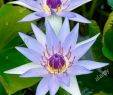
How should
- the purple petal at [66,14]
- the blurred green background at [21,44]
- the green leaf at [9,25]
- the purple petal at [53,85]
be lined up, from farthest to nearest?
the green leaf at [9,25]
the blurred green background at [21,44]
the purple petal at [66,14]
the purple petal at [53,85]

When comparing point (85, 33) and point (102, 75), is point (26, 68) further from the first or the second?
point (85, 33)

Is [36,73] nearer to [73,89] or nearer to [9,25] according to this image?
[73,89]

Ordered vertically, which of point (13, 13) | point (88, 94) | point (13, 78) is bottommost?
point (88, 94)

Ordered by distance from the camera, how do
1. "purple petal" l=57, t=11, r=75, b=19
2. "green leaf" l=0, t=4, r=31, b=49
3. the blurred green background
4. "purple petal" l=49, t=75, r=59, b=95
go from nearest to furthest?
"purple petal" l=49, t=75, r=59, b=95 < "purple petal" l=57, t=11, r=75, b=19 < the blurred green background < "green leaf" l=0, t=4, r=31, b=49

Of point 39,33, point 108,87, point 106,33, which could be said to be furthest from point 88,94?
point 39,33

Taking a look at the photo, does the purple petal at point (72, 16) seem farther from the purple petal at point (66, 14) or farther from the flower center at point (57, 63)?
the flower center at point (57, 63)

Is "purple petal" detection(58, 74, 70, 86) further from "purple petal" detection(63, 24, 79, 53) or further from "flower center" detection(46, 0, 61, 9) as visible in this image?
"flower center" detection(46, 0, 61, 9)

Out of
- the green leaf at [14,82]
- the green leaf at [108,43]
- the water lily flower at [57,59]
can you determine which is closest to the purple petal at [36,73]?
the water lily flower at [57,59]

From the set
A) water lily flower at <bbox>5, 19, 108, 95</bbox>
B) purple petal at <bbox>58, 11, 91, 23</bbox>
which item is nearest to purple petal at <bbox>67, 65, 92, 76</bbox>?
water lily flower at <bbox>5, 19, 108, 95</bbox>
